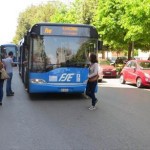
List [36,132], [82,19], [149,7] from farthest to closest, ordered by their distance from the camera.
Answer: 1. [82,19]
2. [149,7]
3. [36,132]

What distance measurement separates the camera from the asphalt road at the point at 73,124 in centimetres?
749

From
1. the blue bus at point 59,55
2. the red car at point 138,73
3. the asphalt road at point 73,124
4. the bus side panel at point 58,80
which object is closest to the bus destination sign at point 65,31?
the blue bus at point 59,55

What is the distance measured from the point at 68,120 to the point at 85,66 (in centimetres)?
476

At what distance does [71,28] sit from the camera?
14.8 m

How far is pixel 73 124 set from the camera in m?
9.67

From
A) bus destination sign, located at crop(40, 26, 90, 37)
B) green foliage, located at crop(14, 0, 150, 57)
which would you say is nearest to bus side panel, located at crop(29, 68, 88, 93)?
bus destination sign, located at crop(40, 26, 90, 37)

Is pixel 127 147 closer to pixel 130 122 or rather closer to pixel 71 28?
pixel 130 122

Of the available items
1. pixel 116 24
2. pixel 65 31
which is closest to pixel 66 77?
pixel 65 31

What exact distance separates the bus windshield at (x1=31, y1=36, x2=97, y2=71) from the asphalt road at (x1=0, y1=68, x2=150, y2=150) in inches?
52.2

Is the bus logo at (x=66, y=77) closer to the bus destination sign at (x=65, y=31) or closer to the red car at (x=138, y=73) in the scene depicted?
the bus destination sign at (x=65, y=31)

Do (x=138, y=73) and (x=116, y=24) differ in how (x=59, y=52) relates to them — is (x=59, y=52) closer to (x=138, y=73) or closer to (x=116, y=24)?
(x=138, y=73)

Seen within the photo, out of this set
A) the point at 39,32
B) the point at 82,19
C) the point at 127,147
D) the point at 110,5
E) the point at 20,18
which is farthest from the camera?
the point at 20,18

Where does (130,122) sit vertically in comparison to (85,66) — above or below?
below

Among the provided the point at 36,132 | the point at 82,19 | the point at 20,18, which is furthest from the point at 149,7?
the point at 20,18
